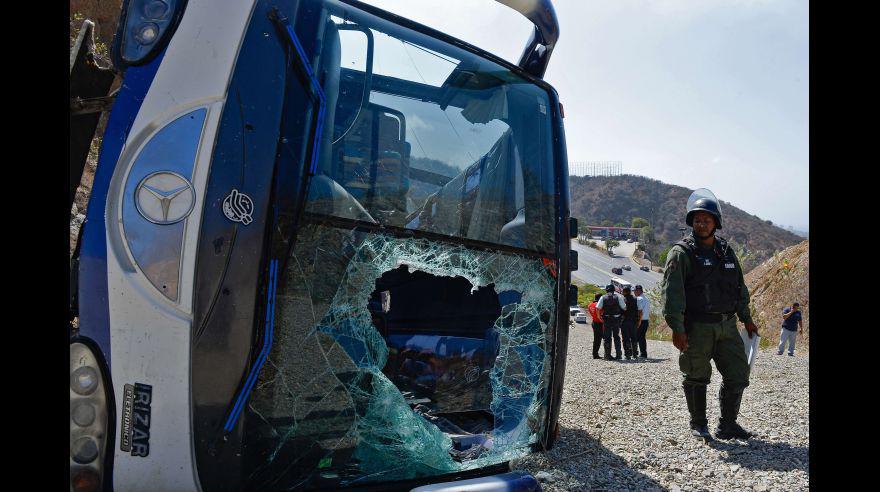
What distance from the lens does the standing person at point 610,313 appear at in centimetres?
1080

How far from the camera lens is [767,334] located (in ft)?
60.6

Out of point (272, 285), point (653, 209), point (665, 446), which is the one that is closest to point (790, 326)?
point (665, 446)

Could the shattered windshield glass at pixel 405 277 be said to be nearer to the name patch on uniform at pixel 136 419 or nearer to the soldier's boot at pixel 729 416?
the name patch on uniform at pixel 136 419

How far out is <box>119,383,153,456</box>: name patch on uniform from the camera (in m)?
1.67

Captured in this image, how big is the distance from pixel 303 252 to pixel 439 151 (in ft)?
2.90

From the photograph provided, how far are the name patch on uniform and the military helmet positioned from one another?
3.80m

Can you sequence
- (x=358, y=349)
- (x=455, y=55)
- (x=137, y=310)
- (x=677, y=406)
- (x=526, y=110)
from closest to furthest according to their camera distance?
(x=137, y=310)
(x=358, y=349)
(x=455, y=55)
(x=526, y=110)
(x=677, y=406)

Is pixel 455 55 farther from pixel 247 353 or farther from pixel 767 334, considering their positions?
pixel 767 334

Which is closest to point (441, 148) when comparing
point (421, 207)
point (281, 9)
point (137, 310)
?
point (421, 207)

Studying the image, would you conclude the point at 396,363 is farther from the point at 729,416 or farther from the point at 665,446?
the point at 729,416

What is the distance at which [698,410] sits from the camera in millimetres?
4043

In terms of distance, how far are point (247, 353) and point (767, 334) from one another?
20702 millimetres

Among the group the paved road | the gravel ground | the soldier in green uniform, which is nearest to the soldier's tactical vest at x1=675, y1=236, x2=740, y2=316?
the soldier in green uniform

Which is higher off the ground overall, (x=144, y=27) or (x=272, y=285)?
(x=144, y=27)
